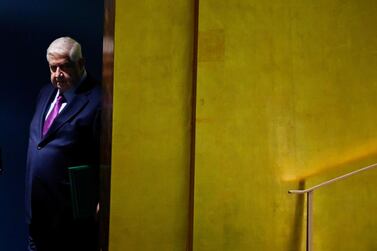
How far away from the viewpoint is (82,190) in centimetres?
247

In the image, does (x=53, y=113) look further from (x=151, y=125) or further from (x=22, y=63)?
(x=151, y=125)

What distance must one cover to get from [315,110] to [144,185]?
0.95 m

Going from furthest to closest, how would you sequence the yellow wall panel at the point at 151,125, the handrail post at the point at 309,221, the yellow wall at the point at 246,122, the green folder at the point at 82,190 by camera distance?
the green folder at the point at 82,190, the yellow wall panel at the point at 151,125, the yellow wall at the point at 246,122, the handrail post at the point at 309,221

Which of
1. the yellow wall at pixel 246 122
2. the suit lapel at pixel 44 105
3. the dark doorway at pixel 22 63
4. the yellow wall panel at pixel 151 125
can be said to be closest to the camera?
the yellow wall at pixel 246 122

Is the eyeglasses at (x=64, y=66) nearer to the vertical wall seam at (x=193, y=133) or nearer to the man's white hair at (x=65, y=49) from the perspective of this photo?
the man's white hair at (x=65, y=49)

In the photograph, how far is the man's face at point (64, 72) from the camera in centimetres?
262

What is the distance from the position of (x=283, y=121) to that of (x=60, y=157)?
1266 mm

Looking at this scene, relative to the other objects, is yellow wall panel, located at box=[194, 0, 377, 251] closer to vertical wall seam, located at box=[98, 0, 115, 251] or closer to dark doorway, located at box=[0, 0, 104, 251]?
vertical wall seam, located at box=[98, 0, 115, 251]

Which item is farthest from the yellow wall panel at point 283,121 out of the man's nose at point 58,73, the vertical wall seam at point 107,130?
the man's nose at point 58,73

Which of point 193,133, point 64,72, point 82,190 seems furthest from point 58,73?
point 193,133

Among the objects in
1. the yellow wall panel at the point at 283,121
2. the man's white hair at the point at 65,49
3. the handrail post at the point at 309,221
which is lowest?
the handrail post at the point at 309,221

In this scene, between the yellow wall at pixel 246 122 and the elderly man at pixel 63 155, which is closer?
the yellow wall at pixel 246 122

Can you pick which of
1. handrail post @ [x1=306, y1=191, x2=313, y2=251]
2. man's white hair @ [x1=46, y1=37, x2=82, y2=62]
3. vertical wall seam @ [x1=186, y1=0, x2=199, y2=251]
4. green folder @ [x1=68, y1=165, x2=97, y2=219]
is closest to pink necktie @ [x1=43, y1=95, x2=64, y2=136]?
man's white hair @ [x1=46, y1=37, x2=82, y2=62]

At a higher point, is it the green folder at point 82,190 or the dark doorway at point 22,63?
the dark doorway at point 22,63
